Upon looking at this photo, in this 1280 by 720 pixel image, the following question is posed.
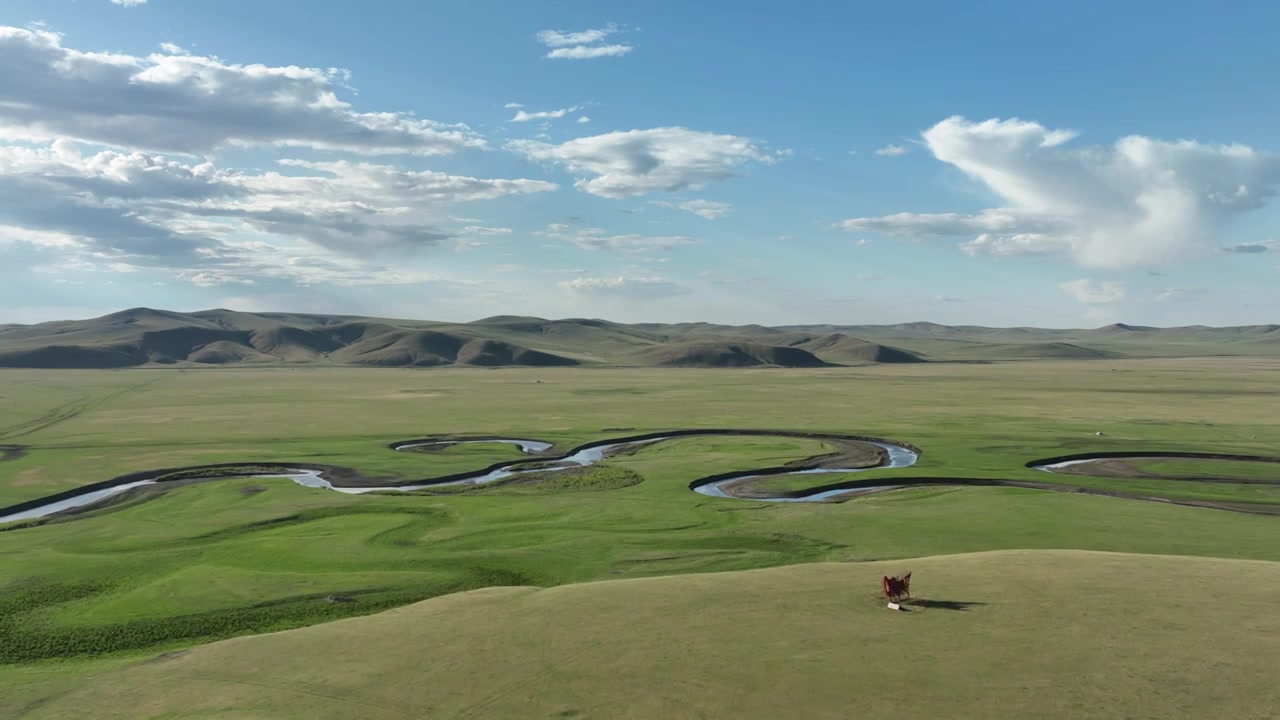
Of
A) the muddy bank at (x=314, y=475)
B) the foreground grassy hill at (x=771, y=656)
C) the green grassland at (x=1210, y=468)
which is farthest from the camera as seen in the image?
the green grassland at (x=1210, y=468)

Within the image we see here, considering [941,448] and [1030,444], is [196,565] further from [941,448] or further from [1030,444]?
[1030,444]

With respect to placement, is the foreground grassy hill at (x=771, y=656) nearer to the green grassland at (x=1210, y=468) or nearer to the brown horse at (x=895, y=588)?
the brown horse at (x=895, y=588)

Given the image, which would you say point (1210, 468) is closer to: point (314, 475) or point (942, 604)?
point (942, 604)

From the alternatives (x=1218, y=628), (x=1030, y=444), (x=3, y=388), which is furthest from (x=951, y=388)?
(x=3, y=388)

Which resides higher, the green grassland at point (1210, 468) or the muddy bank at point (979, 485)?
the green grassland at point (1210, 468)

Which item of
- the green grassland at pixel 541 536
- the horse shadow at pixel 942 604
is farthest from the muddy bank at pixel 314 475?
the horse shadow at pixel 942 604

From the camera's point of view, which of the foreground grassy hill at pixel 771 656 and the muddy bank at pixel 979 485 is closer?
the foreground grassy hill at pixel 771 656

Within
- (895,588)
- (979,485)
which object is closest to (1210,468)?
(979,485)
